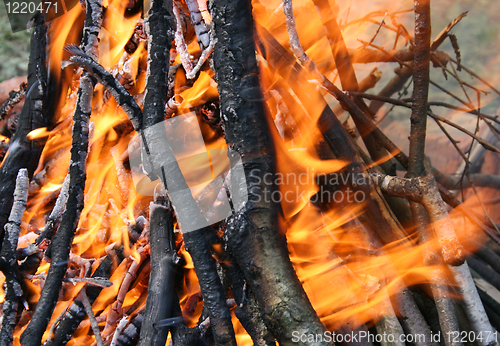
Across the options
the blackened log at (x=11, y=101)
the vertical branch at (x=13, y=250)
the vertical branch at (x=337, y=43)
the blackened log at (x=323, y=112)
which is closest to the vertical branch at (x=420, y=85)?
the blackened log at (x=323, y=112)

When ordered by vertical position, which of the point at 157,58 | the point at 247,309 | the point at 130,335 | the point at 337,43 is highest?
the point at 337,43

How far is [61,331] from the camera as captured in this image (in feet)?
4.57

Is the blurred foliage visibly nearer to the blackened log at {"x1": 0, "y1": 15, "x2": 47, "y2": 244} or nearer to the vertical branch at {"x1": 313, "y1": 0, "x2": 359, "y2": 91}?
the blackened log at {"x1": 0, "y1": 15, "x2": 47, "y2": 244}

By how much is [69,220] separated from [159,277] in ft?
1.77

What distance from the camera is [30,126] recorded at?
1.98 metres

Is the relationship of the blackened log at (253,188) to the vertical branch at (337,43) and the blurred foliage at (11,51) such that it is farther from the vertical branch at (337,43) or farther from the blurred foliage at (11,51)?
the blurred foliage at (11,51)

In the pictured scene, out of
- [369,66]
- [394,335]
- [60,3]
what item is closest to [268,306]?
[394,335]

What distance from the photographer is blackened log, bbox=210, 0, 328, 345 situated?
1.02m

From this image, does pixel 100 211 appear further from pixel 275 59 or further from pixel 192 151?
pixel 275 59

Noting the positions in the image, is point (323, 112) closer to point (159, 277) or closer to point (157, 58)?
point (157, 58)

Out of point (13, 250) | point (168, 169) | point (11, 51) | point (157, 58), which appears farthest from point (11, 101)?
point (168, 169)

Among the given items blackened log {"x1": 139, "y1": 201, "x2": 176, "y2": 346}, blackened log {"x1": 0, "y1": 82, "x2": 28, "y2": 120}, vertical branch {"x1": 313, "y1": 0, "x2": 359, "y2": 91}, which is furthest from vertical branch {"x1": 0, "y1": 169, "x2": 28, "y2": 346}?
vertical branch {"x1": 313, "y1": 0, "x2": 359, "y2": 91}

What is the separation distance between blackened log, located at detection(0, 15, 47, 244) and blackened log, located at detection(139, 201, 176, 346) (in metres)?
1.13

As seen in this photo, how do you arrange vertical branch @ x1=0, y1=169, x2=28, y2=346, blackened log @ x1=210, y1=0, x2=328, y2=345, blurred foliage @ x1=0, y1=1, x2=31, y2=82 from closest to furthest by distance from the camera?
1. blackened log @ x1=210, y1=0, x2=328, y2=345
2. vertical branch @ x1=0, y1=169, x2=28, y2=346
3. blurred foliage @ x1=0, y1=1, x2=31, y2=82
